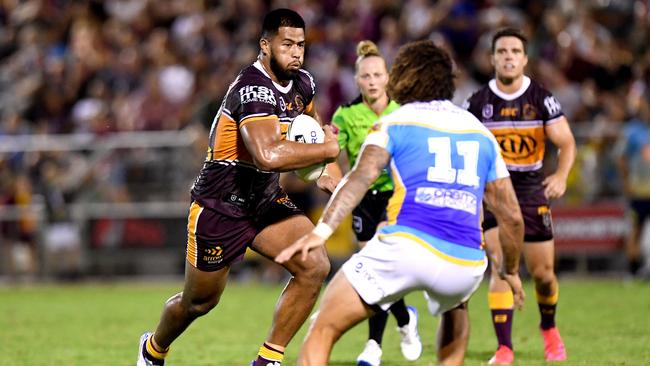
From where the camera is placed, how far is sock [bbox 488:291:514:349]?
9680mm

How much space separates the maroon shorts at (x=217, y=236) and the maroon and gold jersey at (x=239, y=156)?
6 centimetres

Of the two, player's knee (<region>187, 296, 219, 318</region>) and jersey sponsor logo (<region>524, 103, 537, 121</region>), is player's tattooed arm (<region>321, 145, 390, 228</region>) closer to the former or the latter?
player's knee (<region>187, 296, 219, 318</region>)

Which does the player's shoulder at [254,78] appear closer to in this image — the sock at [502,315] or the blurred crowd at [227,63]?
the sock at [502,315]

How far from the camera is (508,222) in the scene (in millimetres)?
6664

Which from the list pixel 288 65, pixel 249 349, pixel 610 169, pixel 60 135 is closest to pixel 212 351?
pixel 249 349

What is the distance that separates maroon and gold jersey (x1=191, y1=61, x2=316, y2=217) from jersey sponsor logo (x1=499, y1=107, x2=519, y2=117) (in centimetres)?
220

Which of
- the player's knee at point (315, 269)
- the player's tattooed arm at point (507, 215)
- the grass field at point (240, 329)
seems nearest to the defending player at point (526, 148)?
the grass field at point (240, 329)

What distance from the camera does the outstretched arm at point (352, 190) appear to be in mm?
6090

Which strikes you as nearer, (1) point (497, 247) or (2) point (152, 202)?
(1) point (497, 247)

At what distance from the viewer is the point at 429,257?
6043mm

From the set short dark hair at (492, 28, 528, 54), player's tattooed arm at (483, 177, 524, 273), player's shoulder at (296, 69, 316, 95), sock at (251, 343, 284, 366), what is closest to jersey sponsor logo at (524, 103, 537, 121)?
short dark hair at (492, 28, 528, 54)

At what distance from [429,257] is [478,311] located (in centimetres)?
839

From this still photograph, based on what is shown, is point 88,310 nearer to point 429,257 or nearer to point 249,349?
point 249,349

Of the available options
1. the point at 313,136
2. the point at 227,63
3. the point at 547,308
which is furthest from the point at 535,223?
the point at 227,63
